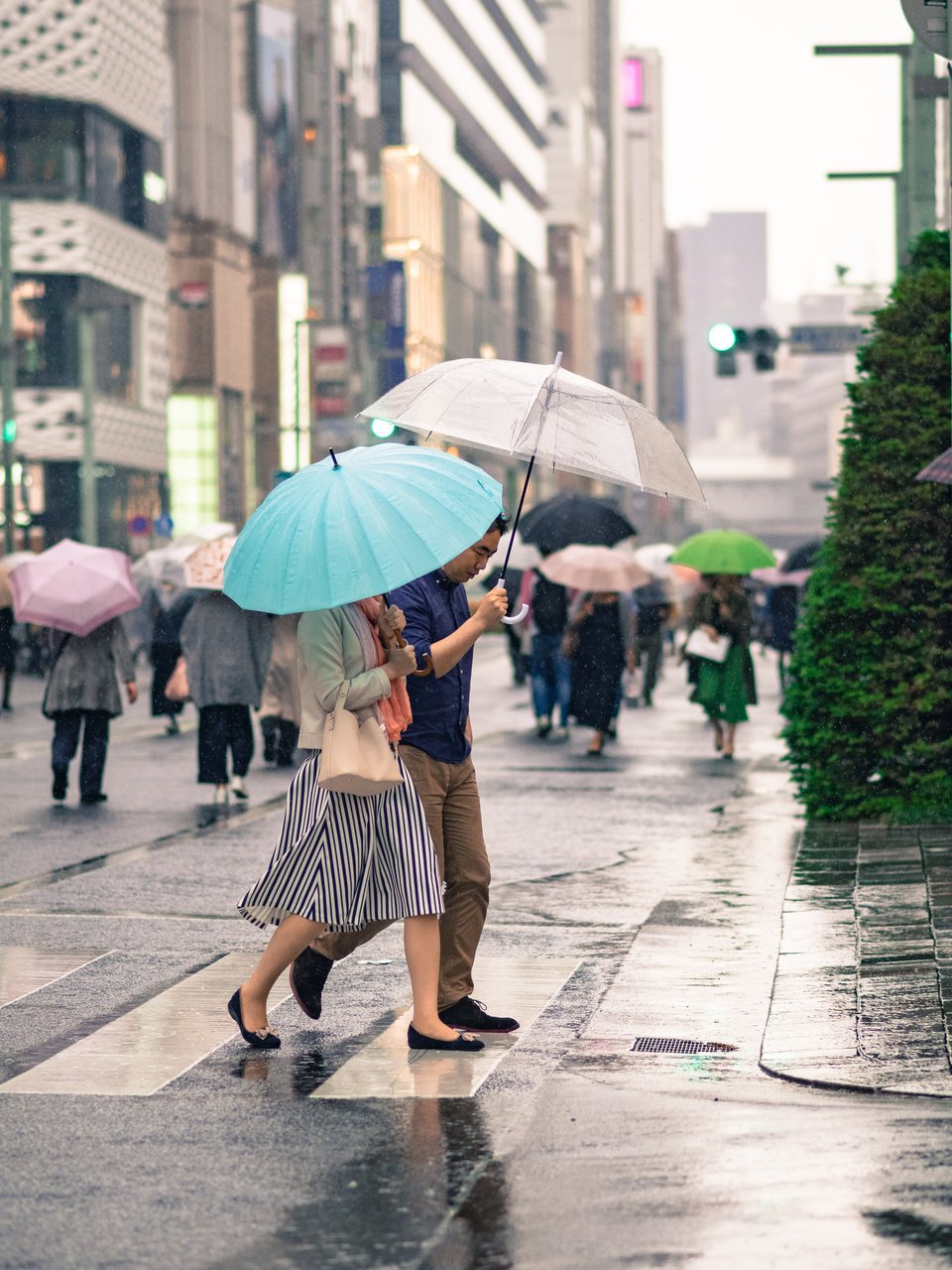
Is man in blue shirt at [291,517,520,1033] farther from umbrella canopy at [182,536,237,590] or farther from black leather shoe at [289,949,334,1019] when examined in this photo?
umbrella canopy at [182,536,237,590]

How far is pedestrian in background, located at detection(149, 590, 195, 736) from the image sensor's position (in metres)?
19.6

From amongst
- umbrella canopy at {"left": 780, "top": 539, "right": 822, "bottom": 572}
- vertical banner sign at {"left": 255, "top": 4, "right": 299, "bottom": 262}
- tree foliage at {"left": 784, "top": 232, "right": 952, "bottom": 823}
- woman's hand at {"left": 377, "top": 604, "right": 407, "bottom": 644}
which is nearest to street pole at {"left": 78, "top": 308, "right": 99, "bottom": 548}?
umbrella canopy at {"left": 780, "top": 539, "right": 822, "bottom": 572}

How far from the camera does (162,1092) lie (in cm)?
629

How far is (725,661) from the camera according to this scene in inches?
740

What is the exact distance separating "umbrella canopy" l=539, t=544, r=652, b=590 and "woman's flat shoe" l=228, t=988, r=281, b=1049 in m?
12.3

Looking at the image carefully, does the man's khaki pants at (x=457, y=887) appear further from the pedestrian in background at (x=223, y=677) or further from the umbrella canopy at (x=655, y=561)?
the umbrella canopy at (x=655, y=561)

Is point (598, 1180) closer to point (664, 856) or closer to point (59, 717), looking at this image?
point (664, 856)

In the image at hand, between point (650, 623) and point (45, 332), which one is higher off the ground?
point (45, 332)

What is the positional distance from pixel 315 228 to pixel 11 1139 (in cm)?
7669

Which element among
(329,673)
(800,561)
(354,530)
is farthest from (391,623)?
(800,561)

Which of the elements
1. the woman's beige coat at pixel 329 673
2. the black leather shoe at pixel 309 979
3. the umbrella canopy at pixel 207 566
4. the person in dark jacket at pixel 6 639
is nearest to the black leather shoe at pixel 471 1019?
the black leather shoe at pixel 309 979

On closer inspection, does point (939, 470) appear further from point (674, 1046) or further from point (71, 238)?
point (71, 238)

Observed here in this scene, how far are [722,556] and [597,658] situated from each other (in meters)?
1.35

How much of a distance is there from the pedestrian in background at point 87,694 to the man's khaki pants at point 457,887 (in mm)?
7826
